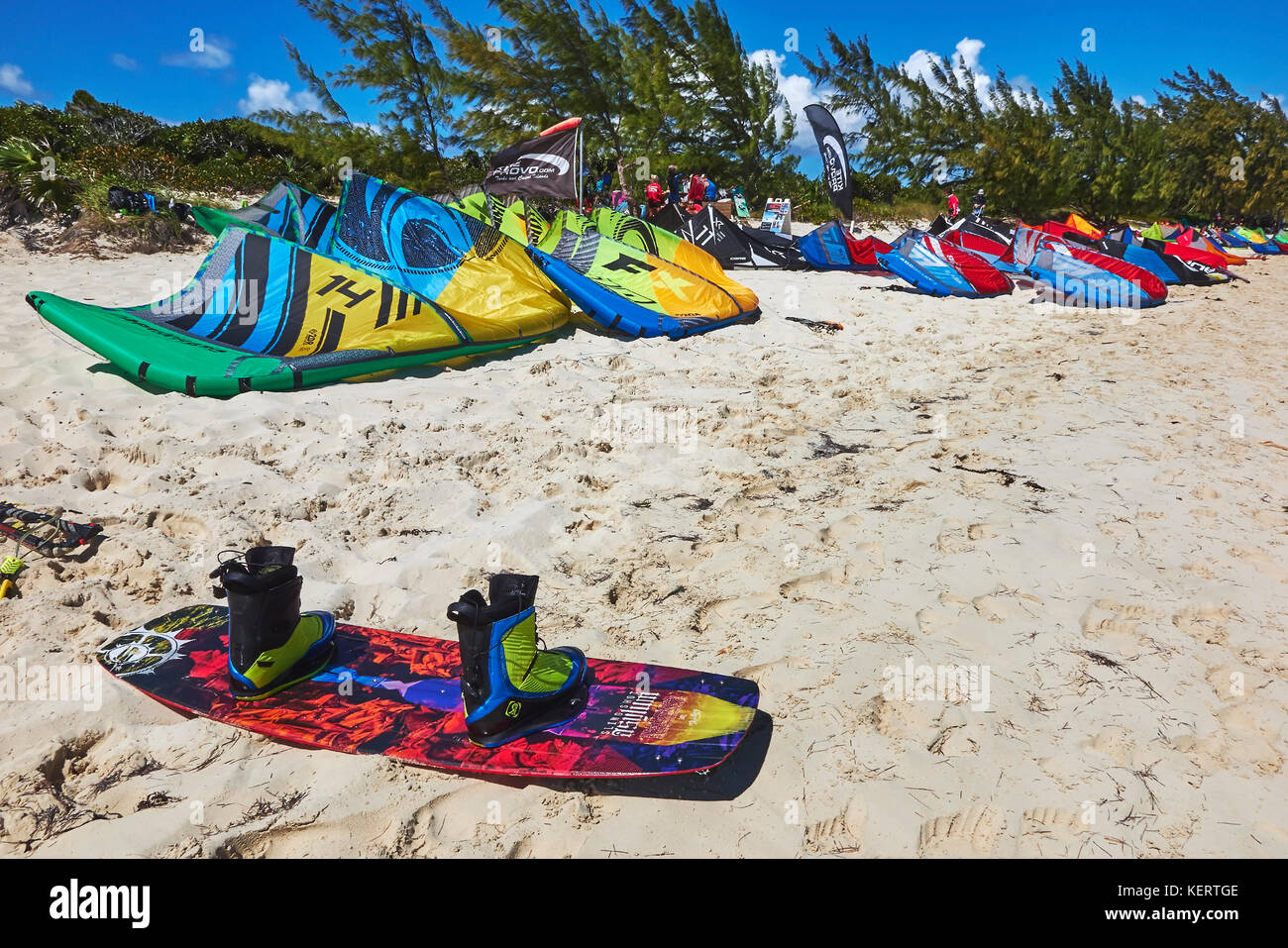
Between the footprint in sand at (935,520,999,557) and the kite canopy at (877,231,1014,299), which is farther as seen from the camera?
the kite canopy at (877,231,1014,299)

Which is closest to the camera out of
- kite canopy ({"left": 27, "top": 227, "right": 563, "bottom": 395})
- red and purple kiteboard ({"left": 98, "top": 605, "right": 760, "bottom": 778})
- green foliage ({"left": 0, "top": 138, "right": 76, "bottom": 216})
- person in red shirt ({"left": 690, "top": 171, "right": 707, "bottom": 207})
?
red and purple kiteboard ({"left": 98, "top": 605, "right": 760, "bottom": 778})

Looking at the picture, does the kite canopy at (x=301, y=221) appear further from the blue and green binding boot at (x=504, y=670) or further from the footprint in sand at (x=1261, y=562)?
the footprint in sand at (x=1261, y=562)

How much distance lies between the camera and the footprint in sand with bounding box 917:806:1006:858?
178cm

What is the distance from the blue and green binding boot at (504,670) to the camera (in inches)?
83.7

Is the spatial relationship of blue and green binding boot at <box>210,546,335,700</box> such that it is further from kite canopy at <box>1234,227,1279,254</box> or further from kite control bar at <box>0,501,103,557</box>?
kite canopy at <box>1234,227,1279,254</box>

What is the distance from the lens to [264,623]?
7.88 ft

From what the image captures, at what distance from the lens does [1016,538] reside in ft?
10.5

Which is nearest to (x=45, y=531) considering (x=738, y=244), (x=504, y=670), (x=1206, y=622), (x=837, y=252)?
(x=504, y=670)

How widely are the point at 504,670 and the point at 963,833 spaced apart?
1.38 m

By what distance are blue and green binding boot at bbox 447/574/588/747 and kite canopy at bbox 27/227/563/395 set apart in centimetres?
372

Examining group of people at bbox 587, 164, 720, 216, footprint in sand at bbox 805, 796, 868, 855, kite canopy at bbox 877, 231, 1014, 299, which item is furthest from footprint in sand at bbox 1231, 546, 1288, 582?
group of people at bbox 587, 164, 720, 216
